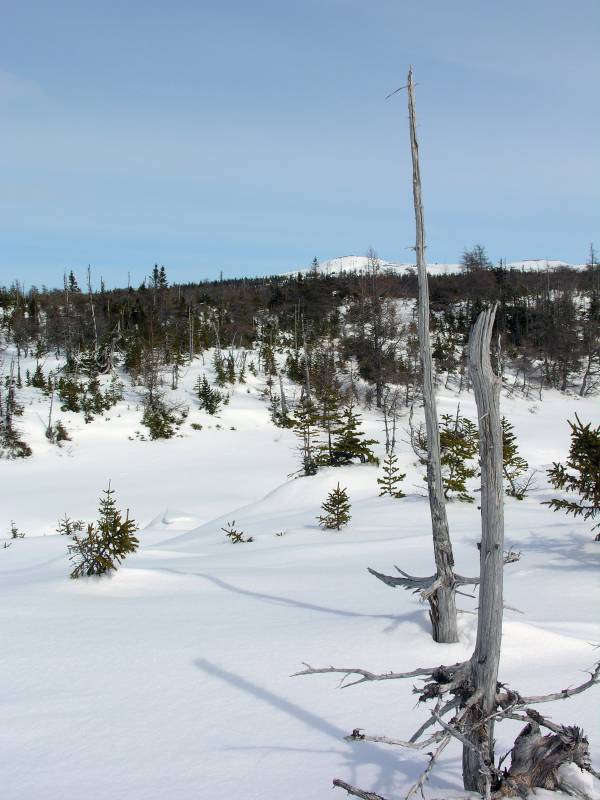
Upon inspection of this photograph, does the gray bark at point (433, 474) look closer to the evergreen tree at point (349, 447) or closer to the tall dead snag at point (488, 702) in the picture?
the tall dead snag at point (488, 702)

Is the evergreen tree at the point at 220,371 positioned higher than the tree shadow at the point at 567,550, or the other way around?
the evergreen tree at the point at 220,371

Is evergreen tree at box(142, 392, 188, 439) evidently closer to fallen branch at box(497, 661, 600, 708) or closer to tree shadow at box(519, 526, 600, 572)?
tree shadow at box(519, 526, 600, 572)

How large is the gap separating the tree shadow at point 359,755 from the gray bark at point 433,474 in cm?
193

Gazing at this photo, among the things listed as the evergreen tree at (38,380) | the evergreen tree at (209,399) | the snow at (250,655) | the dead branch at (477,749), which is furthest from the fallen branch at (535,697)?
the evergreen tree at (38,380)

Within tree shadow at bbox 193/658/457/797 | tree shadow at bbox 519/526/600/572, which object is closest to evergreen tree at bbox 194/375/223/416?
tree shadow at bbox 519/526/600/572

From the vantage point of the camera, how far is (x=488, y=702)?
284cm

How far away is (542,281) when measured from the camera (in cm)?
6856

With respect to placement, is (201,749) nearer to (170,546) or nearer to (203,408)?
(170,546)

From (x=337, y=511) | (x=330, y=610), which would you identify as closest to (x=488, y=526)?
(x=330, y=610)

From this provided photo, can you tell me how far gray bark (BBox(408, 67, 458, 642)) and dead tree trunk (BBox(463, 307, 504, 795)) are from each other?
81.7 inches

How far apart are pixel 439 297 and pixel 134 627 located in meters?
58.6

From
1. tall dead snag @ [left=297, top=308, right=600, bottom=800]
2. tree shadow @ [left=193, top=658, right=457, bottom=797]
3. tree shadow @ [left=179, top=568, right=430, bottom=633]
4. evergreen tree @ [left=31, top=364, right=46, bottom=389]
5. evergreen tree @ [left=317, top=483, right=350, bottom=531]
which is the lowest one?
evergreen tree @ [left=317, top=483, right=350, bottom=531]

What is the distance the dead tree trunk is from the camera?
2.87 meters

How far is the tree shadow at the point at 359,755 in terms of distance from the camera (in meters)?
2.89
